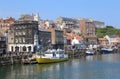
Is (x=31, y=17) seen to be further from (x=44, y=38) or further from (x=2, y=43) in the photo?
(x=2, y=43)

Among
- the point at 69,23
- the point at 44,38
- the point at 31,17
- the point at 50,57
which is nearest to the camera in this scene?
the point at 50,57

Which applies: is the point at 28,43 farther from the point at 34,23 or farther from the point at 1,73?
the point at 1,73

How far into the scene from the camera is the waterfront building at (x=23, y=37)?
3706 inches

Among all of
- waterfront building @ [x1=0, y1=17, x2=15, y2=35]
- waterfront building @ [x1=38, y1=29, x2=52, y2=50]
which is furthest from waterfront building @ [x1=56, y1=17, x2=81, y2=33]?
waterfront building @ [x1=38, y1=29, x2=52, y2=50]

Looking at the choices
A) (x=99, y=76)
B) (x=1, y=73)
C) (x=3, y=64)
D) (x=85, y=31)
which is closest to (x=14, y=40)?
(x=3, y=64)

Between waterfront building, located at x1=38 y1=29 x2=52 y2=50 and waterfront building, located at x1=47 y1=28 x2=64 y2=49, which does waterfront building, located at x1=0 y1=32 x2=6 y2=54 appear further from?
waterfront building, located at x1=47 y1=28 x2=64 y2=49

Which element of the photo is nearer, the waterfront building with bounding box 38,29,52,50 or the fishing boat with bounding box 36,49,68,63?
the fishing boat with bounding box 36,49,68,63

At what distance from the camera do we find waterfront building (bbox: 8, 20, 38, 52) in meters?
94.1

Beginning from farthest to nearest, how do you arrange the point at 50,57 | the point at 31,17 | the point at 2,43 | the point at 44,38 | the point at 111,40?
1. the point at 111,40
2. the point at 31,17
3. the point at 44,38
4. the point at 2,43
5. the point at 50,57

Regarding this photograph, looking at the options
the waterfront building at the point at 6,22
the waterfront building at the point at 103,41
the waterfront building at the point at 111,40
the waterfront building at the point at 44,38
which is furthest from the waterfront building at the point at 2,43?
the waterfront building at the point at 111,40

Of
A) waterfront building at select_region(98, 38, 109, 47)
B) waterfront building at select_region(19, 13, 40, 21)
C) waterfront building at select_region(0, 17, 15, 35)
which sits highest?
waterfront building at select_region(19, 13, 40, 21)

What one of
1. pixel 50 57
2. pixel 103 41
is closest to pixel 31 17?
pixel 50 57

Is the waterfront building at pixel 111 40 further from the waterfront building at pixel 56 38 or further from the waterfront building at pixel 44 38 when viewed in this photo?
the waterfront building at pixel 44 38

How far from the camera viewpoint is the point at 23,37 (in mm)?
95188
